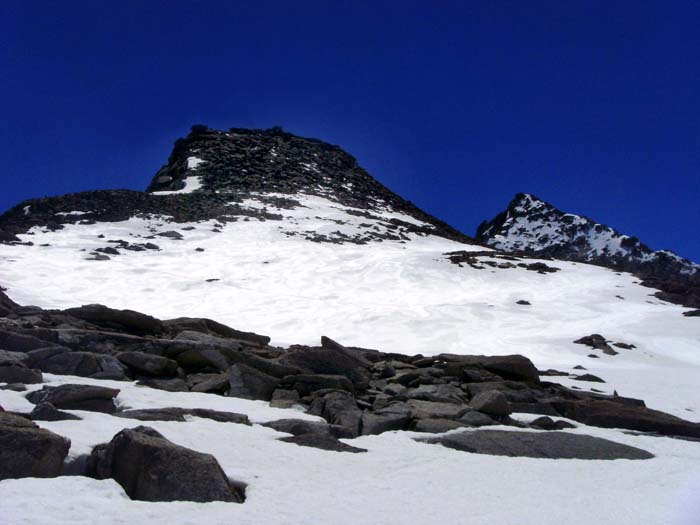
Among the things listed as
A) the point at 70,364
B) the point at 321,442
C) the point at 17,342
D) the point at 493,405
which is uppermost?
the point at 17,342

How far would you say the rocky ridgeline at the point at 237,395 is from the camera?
15.3 ft

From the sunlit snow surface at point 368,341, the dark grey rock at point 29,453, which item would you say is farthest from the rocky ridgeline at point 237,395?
the sunlit snow surface at point 368,341

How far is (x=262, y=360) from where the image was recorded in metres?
10.0

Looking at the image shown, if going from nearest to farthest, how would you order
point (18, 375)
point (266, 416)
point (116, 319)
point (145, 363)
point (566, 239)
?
point (18, 375) < point (266, 416) < point (145, 363) < point (116, 319) < point (566, 239)

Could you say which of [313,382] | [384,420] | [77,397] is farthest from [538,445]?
[77,397]

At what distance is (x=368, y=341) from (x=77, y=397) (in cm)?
1164

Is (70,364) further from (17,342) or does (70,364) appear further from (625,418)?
(625,418)

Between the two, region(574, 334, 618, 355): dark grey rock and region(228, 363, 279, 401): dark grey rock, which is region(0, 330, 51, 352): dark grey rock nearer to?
region(228, 363, 279, 401): dark grey rock

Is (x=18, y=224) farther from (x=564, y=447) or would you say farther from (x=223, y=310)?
(x=564, y=447)

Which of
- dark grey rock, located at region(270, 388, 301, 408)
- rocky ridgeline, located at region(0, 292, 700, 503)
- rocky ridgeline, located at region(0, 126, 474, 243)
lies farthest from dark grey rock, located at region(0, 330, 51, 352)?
rocky ridgeline, located at region(0, 126, 474, 243)

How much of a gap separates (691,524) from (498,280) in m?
24.6

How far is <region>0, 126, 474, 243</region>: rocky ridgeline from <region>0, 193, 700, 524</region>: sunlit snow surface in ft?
7.62

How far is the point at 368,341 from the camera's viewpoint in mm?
17719

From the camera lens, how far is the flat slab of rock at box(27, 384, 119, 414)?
6.55m
